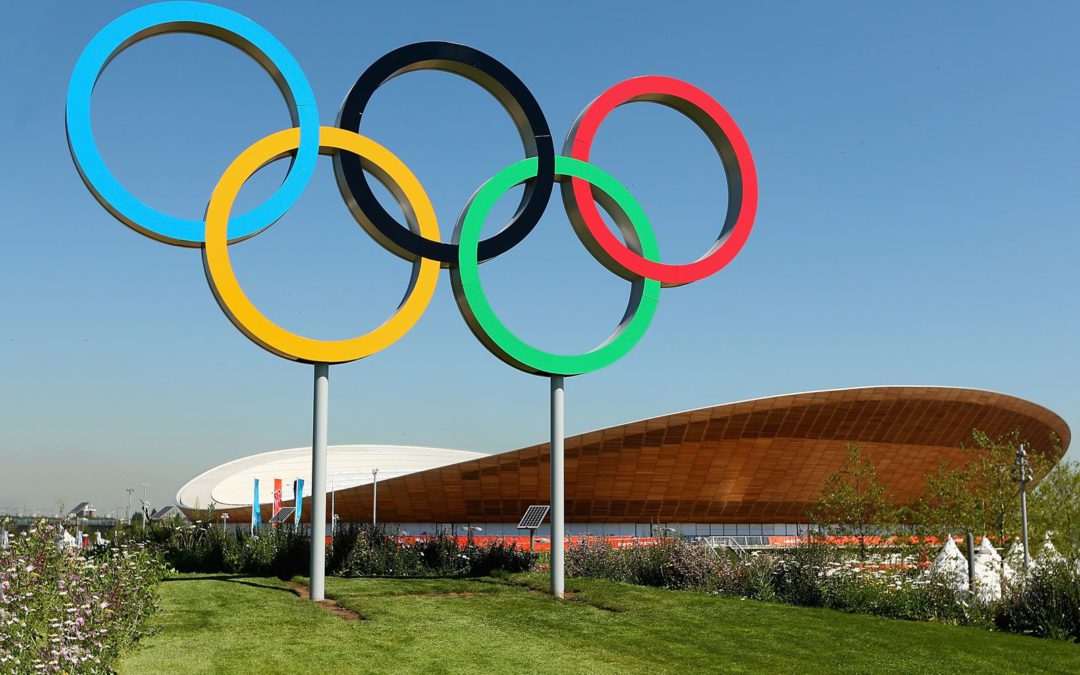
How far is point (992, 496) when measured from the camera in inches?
1422

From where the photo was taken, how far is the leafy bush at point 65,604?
365 inches

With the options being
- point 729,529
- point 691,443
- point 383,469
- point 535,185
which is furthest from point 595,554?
point 383,469

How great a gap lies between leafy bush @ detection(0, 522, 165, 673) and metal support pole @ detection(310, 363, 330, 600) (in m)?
2.59

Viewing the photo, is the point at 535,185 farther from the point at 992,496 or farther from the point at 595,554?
the point at 992,496

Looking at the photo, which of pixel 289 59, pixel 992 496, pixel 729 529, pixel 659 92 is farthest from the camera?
pixel 729 529

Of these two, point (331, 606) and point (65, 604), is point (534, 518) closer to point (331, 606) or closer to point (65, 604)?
point (331, 606)

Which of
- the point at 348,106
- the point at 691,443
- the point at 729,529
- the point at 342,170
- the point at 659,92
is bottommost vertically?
the point at 729,529

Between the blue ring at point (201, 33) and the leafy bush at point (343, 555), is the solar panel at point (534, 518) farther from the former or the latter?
the blue ring at point (201, 33)

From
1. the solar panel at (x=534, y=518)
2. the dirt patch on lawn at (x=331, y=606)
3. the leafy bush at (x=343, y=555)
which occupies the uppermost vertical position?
the solar panel at (x=534, y=518)

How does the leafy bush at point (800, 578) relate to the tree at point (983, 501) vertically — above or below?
below

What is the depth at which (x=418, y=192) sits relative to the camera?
18.4 meters

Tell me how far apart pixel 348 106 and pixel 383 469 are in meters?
61.4

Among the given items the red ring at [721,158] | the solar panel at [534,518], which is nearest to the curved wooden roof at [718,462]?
the solar panel at [534,518]

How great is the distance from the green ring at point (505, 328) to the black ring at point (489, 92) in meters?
0.29
